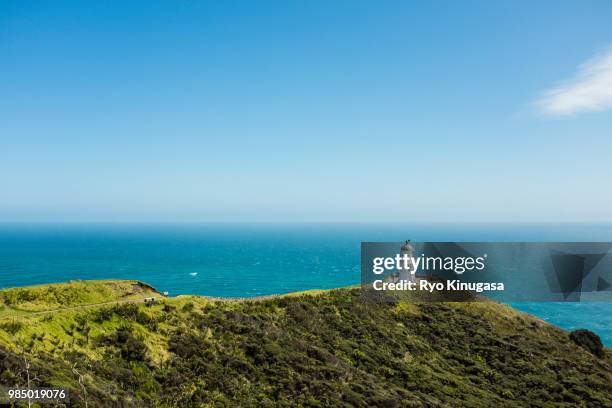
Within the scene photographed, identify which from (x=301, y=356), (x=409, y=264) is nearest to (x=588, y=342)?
(x=409, y=264)

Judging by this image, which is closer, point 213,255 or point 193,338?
point 193,338

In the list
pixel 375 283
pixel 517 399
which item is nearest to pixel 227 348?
pixel 517 399

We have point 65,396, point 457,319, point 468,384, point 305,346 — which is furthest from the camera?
point 457,319

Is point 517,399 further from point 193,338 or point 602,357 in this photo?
point 193,338

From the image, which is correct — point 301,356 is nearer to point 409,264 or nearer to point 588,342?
point 409,264

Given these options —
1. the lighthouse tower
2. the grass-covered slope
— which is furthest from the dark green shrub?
the lighthouse tower

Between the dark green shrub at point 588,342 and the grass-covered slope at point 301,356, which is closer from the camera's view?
the grass-covered slope at point 301,356

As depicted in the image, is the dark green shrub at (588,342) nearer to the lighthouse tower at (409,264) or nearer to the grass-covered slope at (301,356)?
the grass-covered slope at (301,356)

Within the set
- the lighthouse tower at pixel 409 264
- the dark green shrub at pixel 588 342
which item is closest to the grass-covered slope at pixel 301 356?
the dark green shrub at pixel 588 342
